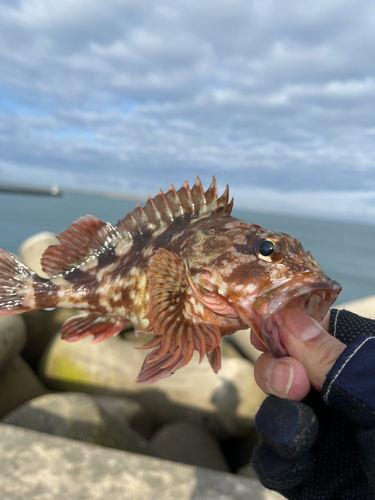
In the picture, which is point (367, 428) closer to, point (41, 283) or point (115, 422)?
point (41, 283)

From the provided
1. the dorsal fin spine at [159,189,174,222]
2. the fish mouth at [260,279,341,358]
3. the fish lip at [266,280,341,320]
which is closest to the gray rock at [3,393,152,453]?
the dorsal fin spine at [159,189,174,222]

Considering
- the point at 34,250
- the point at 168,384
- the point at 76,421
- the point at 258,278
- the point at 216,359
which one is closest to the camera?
the point at 258,278

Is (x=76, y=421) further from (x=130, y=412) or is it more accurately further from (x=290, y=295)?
(x=290, y=295)

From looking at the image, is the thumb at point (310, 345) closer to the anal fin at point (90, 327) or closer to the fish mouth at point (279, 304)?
the fish mouth at point (279, 304)

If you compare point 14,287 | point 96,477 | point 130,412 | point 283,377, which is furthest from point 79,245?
point 130,412

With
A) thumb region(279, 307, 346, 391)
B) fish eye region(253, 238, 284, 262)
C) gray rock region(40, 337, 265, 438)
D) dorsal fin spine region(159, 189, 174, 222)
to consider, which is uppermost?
dorsal fin spine region(159, 189, 174, 222)

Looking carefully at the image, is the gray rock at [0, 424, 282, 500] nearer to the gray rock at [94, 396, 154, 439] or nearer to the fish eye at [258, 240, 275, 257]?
the gray rock at [94, 396, 154, 439]
